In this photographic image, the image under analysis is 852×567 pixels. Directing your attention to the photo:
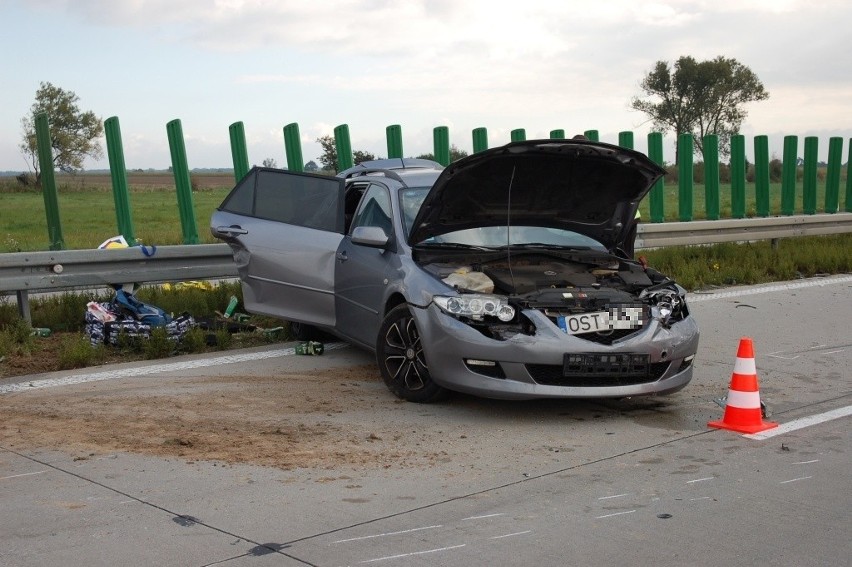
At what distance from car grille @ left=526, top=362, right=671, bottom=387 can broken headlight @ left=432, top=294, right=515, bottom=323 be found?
1.27ft

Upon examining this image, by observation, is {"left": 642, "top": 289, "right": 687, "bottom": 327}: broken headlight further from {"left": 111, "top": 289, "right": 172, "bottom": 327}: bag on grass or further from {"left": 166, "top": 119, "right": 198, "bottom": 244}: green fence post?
{"left": 166, "top": 119, "right": 198, "bottom": 244}: green fence post

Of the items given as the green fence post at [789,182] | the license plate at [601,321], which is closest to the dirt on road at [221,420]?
the license plate at [601,321]

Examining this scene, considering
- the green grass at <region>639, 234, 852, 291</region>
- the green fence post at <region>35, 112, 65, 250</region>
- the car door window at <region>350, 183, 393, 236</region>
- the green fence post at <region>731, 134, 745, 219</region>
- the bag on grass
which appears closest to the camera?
the car door window at <region>350, 183, 393, 236</region>

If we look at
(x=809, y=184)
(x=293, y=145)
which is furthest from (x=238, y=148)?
(x=809, y=184)

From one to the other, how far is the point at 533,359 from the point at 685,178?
12947 millimetres

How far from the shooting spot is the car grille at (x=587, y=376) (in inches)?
266

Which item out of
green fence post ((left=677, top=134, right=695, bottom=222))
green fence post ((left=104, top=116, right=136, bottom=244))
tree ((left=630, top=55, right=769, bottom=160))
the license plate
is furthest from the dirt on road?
tree ((left=630, top=55, right=769, bottom=160))

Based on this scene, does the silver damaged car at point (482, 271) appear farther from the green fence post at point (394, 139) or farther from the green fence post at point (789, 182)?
the green fence post at point (789, 182)

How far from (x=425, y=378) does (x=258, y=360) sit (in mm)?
2291

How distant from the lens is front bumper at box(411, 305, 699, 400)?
6.71 meters

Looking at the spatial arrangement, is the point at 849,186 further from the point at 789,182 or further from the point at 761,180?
the point at 761,180

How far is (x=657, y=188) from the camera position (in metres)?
18.2

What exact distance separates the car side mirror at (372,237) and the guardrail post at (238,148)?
19.9 feet

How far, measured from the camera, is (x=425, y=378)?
7.21 metres
